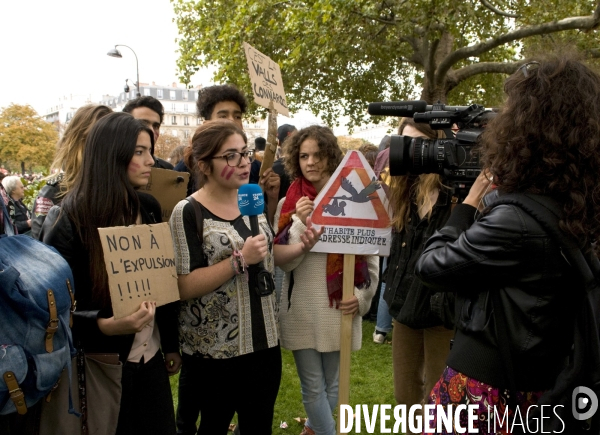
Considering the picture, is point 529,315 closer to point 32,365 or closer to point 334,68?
point 32,365

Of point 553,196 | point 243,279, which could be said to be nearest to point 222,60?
point 243,279

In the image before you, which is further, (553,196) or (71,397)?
(71,397)

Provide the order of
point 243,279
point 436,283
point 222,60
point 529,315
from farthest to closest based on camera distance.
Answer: point 222,60 → point 243,279 → point 436,283 → point 529,315

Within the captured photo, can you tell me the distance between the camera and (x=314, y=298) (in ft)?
9.20

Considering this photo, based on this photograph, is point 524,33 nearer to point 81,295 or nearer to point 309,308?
point 309,308

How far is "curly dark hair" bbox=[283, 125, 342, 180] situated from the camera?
2.99m

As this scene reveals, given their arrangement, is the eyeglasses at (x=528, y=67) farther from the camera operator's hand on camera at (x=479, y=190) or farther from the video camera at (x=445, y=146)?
the camera operator's hand on camera at (x=479, y=190)

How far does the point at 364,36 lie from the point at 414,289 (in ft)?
31.4

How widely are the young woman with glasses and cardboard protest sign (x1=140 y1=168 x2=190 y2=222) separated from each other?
1.27 feet

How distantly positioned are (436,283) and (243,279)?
959 mm

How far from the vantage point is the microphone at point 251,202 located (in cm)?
219

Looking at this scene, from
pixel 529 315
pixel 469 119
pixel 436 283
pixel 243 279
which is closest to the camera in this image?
pixel 529 315

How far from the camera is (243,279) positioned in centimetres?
233

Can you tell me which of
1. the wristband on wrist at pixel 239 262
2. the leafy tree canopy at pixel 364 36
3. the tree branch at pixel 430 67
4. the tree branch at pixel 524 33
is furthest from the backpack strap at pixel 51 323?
the tree branch at pixel 430 67
